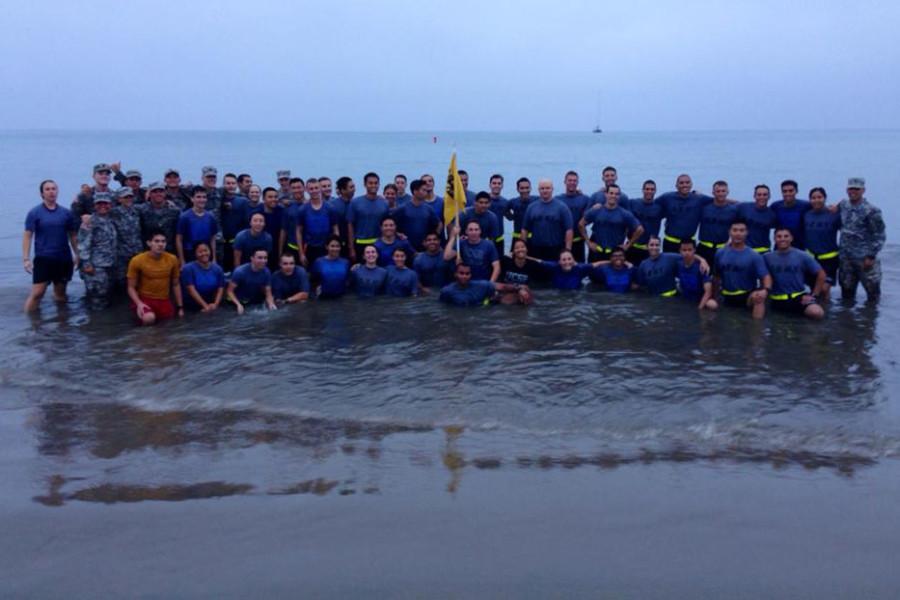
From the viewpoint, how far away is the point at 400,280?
1255cm

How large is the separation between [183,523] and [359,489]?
1182mm

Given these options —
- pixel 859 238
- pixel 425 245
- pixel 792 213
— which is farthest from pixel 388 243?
pixel 859 238

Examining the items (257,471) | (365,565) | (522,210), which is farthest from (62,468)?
(522,210)

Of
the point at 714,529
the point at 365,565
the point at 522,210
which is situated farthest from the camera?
the point at 522,210

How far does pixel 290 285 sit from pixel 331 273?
0.62 m

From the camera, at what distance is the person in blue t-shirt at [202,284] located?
38.4 ft

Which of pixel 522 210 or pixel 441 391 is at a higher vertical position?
pixel 522 210

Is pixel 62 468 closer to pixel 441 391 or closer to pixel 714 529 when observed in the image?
pixel 441 391

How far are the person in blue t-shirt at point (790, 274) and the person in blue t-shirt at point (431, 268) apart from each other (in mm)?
4622

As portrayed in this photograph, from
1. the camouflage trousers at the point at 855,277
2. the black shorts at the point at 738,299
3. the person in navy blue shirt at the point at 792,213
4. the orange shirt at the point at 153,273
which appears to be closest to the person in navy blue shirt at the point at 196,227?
the orange shirt at the point at 153,273

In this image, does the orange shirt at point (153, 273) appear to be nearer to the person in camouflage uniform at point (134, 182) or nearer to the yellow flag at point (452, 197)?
the person in camouflage uniform at point (134, 182)

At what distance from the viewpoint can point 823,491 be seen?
5828 mm

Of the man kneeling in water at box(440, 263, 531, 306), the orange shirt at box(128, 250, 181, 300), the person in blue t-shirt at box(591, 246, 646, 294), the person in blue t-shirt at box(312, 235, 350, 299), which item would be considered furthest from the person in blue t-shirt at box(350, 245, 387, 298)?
the person in blue t-shirt at box(591, 246, 646, 294)

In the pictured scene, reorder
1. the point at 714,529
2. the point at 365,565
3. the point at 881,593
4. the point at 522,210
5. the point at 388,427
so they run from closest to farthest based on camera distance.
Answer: the point at 881,593 → the point at 365,565 → the point at 714,529 → the point at 388,427 → the point at 522,210
